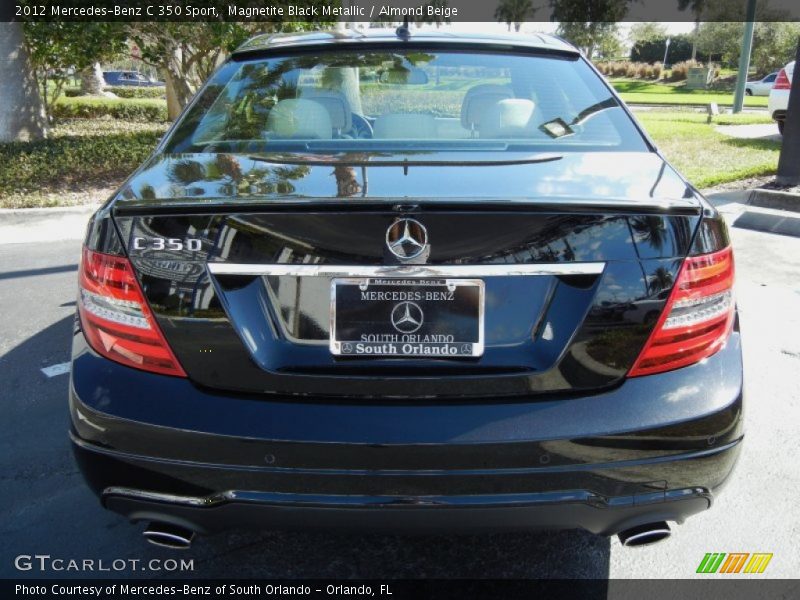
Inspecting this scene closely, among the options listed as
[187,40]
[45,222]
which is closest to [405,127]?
[45,222]

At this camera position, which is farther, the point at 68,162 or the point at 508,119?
the point at 68,162

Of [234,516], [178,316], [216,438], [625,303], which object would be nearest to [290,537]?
[234,516]

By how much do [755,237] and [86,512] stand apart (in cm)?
618

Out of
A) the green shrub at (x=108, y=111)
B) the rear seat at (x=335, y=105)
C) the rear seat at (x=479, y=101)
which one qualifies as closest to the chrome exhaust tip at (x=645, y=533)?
the rear seat at (x=479, y=101)

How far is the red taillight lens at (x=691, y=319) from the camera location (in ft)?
6.18

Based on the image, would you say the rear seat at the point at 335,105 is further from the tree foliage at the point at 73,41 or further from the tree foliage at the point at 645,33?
the tree foliage at the point at 645,33

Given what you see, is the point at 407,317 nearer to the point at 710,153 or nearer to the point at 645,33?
the point at 710,153

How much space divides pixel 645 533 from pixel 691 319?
586mm

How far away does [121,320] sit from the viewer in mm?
1952

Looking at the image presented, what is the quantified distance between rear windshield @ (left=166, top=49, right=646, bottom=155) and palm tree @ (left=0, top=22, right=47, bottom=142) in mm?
9613

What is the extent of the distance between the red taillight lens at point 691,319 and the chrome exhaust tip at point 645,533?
17.0 inches

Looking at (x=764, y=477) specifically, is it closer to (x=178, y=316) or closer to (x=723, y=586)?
(x=723, y=586)

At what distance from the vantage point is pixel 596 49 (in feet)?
151

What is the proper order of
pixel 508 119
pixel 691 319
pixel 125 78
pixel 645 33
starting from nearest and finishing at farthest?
pixel 691 319 < pixel 508 119 < pixel 125 78 < pixel 645 33
